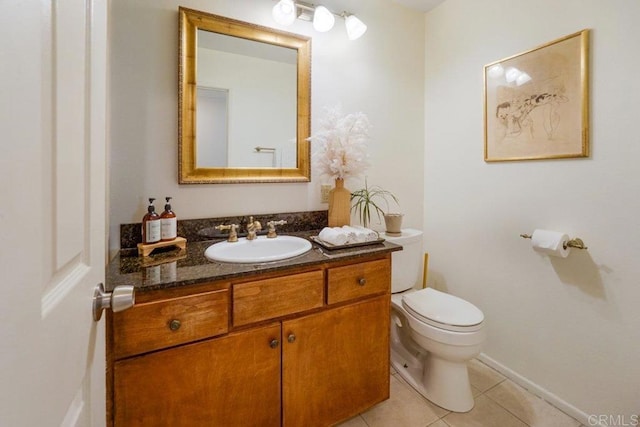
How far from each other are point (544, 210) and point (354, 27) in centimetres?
152

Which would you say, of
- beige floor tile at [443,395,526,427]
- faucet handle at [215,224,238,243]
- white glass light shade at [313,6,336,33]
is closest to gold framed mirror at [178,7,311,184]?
white glass light shade at [313,6,336,33]

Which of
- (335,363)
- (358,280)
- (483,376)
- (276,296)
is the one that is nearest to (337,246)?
(358,280)

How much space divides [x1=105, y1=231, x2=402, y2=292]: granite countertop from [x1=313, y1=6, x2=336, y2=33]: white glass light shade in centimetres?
128

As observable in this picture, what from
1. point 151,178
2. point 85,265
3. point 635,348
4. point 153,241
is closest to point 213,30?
point 151,178

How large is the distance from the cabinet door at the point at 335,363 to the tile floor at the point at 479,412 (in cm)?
11

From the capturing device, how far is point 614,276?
4.12 feet

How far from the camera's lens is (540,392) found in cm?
151

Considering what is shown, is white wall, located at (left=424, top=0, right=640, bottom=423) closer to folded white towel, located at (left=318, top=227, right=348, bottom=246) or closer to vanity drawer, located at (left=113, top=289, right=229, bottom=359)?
folded white towel, located at (left=318, top=227, right=348, bottom=246)

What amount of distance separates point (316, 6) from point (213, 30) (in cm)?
65

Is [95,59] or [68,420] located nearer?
[68,420]

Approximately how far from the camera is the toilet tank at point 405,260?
1.70 m

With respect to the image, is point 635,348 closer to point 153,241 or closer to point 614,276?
point 614,276

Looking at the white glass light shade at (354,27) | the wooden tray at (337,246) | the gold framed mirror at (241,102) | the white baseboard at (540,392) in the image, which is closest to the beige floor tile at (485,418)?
the white baseboard at (540,392)

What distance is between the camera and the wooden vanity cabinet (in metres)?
0.89
